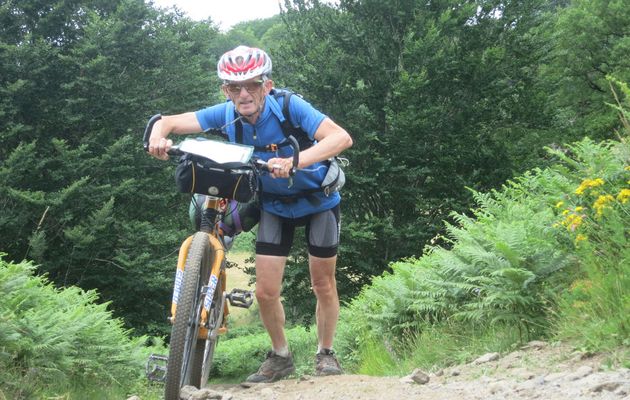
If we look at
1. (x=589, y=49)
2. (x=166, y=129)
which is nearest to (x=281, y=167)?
(x=166, y=129)

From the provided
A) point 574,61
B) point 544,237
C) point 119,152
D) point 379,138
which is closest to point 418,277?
point 544,237

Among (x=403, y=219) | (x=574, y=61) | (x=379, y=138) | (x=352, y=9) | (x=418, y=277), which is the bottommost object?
(x=418, y=277)

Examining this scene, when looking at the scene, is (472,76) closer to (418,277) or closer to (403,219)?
(403,219)

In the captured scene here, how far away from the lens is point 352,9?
22188mm

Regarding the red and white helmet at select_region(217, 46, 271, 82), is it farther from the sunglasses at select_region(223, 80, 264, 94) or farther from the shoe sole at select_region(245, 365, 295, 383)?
the shoe sole at select_region(245, 365, 295, 383)

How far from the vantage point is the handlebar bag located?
165 inches

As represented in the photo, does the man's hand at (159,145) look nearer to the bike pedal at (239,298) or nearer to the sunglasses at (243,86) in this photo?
the sunglasses at (243,86)

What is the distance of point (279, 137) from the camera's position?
4.82 meters

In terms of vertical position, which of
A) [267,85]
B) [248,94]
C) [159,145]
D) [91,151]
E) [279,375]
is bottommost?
[279,375]

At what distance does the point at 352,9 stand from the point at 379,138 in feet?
13.8

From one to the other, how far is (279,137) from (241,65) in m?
0.55

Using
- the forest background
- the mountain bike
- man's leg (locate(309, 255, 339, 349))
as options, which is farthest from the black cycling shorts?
the forest background

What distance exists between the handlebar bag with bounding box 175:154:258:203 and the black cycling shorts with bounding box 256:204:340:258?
0.85 meters

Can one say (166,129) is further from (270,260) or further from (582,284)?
(582,284)
